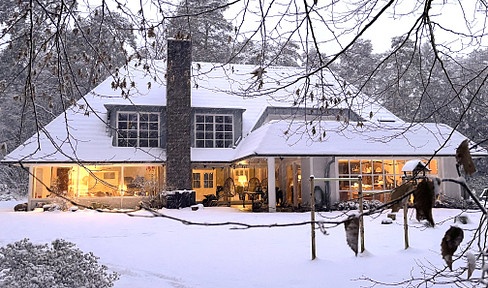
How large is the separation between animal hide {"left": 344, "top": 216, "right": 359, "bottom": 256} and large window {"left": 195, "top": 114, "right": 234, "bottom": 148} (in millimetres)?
18288

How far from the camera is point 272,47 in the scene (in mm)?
4246

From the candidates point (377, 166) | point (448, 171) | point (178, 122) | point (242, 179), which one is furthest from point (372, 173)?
point (178, 122)

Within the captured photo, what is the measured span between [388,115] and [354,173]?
6.48 meters

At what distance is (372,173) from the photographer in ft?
54.1

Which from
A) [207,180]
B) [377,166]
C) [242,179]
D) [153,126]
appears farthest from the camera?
[207,180]

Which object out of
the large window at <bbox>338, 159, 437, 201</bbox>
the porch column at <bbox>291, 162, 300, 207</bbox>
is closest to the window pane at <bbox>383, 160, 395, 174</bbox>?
the large window at <bbox>338, 159, 437, 201</bbox>

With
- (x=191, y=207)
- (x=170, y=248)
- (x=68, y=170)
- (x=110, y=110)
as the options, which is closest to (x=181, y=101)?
(x=110, y=110)

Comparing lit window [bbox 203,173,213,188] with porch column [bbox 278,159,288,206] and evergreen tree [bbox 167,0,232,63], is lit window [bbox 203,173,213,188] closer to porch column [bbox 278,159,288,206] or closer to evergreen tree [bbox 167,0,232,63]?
porch column [bbox 278,159,288,206]

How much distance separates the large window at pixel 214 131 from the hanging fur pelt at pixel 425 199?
725 inches

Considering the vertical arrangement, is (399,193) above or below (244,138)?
below

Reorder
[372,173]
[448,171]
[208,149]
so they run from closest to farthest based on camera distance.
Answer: [372,173] → [448,171] → [208,149]

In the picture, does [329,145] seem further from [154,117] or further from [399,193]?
[399,193]

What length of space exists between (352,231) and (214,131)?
18.4 metres

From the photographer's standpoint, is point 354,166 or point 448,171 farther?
point 448,171
